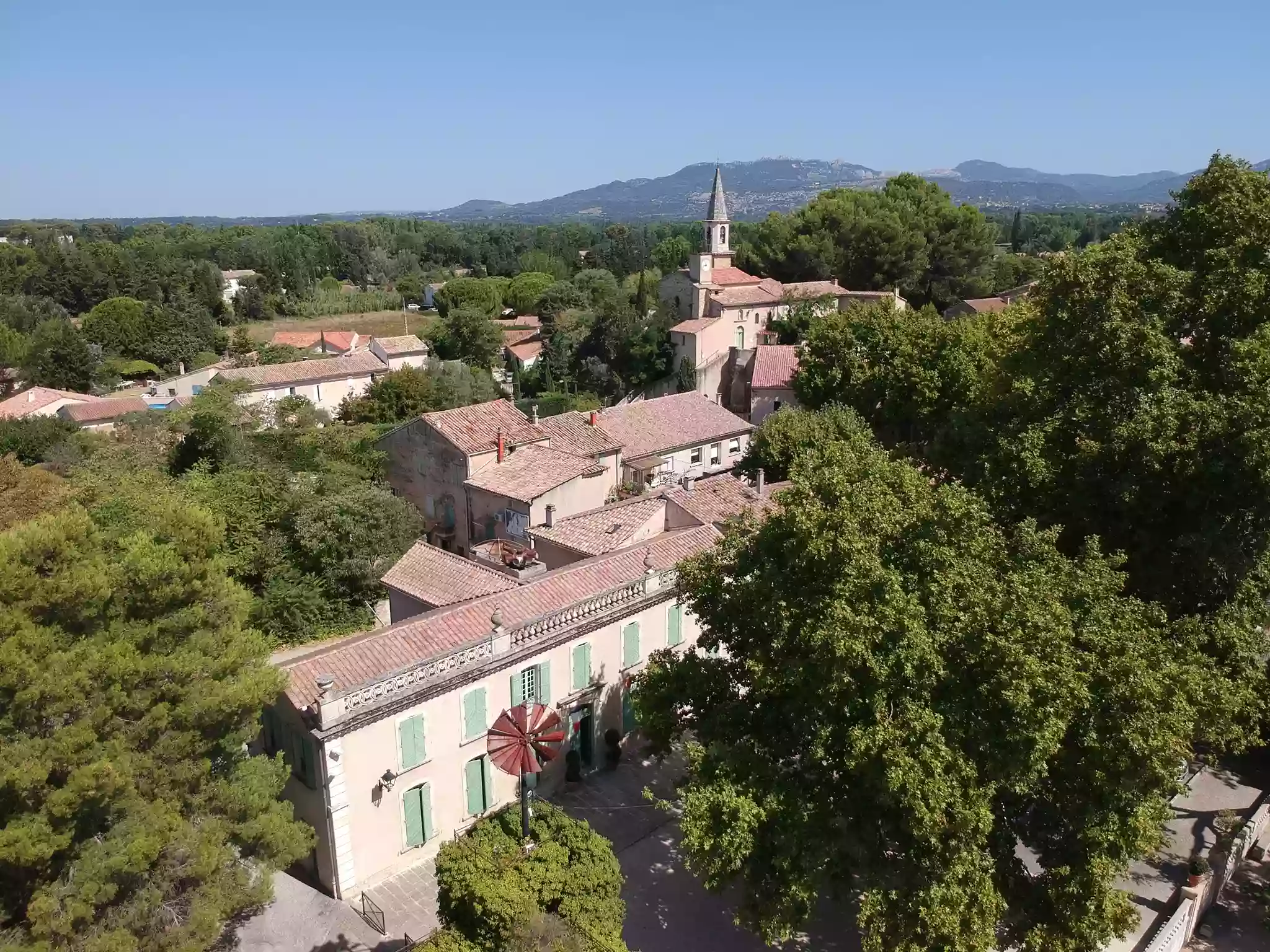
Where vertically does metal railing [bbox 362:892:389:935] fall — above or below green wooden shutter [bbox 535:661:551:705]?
below

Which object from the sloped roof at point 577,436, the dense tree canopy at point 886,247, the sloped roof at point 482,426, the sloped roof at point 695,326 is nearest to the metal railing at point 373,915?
the sloped roof at point 482,426

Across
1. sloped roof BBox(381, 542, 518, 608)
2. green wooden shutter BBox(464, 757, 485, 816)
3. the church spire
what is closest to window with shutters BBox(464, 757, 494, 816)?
green wooden shutter BBox(464, 757, 485, 816)

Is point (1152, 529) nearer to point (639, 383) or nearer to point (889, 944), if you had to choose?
point (889, 944)

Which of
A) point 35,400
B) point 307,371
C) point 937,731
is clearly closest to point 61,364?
point 35,400

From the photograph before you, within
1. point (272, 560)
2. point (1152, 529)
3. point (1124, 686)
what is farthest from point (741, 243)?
point (1124, 686)

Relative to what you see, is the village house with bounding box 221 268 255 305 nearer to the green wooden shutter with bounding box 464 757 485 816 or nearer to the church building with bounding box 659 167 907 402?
the church building with bounding box 659 167 907 402

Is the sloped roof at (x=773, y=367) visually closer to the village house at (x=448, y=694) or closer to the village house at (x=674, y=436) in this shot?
the village house at (x=674, y=436)
